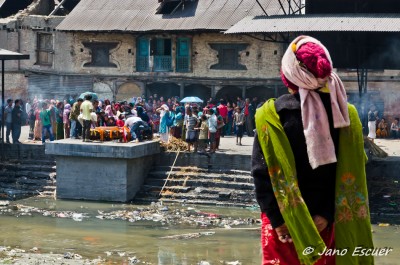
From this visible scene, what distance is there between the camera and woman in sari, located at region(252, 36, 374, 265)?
5.12m

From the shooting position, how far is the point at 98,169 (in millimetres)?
23344

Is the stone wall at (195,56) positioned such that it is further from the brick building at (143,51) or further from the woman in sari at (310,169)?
the woman in sari at (310,169)

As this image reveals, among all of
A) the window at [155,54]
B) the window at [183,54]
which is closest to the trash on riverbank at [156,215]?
the window at [183,54]

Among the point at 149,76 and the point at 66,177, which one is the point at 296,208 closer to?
the point at 66,177

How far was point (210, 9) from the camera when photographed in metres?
36.5

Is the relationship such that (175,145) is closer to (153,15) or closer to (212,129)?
(212,129)

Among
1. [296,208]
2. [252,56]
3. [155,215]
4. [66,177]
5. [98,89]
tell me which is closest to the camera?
[296,208]

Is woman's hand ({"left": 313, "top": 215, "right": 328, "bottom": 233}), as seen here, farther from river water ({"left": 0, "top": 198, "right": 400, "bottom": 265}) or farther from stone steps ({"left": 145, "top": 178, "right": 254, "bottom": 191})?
stone steps ({"left": 145, "top": 178, "right": 254, "bottom": 191})

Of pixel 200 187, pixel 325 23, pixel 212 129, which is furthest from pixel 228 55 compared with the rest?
pixel 200 187

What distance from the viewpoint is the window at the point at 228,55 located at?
120 feet

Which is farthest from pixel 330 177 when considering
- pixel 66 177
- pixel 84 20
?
pixel 84 20

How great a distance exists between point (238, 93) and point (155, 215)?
16.7 m

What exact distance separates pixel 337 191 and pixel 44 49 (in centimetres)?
3685

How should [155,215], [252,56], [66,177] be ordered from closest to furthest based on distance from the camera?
[155,215]
[66,177]
[252,56]
